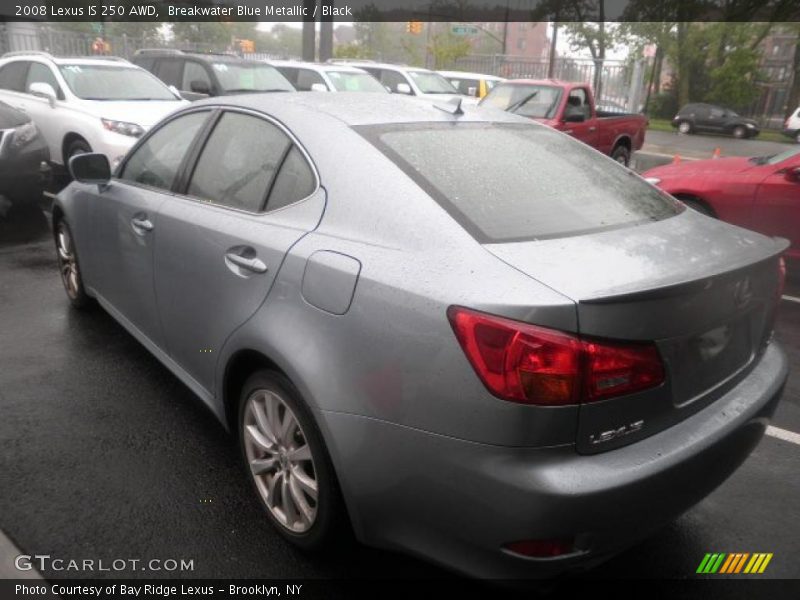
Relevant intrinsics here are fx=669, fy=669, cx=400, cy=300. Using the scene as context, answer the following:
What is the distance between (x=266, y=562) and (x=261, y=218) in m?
1.28

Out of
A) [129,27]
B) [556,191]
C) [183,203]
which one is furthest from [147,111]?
[129,27]

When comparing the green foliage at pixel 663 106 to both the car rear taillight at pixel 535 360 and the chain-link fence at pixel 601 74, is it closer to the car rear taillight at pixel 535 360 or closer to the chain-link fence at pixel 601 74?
the chain-link fence at pixel 601 74

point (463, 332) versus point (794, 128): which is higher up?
point (463, 332)

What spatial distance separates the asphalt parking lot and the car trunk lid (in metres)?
0.79

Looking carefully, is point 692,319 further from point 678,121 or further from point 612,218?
point 678,121

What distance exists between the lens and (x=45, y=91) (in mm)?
8297

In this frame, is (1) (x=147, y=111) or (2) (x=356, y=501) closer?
(2) (x=356, y=501)

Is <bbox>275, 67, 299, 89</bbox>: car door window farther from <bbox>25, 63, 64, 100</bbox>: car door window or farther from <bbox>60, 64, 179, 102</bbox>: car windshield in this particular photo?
<bbox>25, 63, 64, 100</bbox>: car door window

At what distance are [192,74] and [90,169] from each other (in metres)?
8.14

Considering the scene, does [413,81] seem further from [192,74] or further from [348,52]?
[348,52]

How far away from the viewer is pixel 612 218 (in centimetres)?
244

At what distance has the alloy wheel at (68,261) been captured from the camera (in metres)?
4.53

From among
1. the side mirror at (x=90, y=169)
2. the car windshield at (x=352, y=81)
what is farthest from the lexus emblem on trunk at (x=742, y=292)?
the car windshield at (x=352, y=81)

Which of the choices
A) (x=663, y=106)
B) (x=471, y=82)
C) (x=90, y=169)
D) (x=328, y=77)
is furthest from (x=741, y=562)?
(x=663, y=106)
